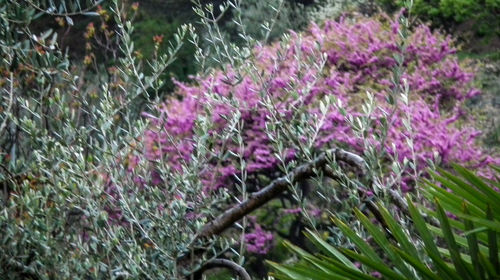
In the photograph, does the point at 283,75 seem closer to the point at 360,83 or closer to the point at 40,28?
the point at 360,83

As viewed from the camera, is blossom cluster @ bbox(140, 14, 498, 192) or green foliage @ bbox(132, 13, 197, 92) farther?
green foliage @ bbox(132, 13, 197, 92)

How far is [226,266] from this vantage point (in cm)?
313

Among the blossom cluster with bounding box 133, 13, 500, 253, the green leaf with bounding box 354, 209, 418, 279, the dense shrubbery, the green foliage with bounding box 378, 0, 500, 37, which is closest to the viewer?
the green leaf with bounding box 354, 209, 418, 279

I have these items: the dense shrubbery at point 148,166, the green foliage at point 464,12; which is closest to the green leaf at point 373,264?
the dense shrubbery at point 148,166

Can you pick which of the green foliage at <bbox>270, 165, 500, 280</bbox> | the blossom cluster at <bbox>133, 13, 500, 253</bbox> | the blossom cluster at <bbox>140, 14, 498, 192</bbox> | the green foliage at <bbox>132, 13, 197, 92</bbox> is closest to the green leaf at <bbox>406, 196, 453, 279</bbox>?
the green foliage at <bbox>270, 165, 500, 280</bbox>

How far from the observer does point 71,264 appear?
10.1 ft

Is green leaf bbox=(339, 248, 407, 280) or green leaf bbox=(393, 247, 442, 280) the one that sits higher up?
green leaf bbox=(393, 247, 442, 280)

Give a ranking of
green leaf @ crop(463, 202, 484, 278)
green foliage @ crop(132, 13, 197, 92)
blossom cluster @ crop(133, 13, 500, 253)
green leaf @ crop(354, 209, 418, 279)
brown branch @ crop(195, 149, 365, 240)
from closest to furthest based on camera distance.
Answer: green leaf @ crop(463, 202, 484, 278), green leaf @ crop(354, 209, 418, 279), brown branch @ crop(195, 149, 365, 240), blossom cluster @ crop(133, 13, 500, 253), green foliage @ crop(132, 13, 197, 92)

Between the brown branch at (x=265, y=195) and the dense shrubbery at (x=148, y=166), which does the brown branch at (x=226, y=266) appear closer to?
the dense shrubbery at (x=148, y=166)

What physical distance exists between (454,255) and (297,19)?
46.8 feet

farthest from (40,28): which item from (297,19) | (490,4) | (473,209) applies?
(473,209)

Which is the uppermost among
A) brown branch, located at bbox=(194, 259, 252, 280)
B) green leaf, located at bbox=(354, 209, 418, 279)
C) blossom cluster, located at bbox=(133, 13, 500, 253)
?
green leaf, located at bbox=(354, 209, 418, 279)

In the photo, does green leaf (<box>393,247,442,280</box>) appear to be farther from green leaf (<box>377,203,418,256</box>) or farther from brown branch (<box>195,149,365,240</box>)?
brown branch (<box>195,149,365,240</box>)

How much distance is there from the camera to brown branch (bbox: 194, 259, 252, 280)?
293 cm
